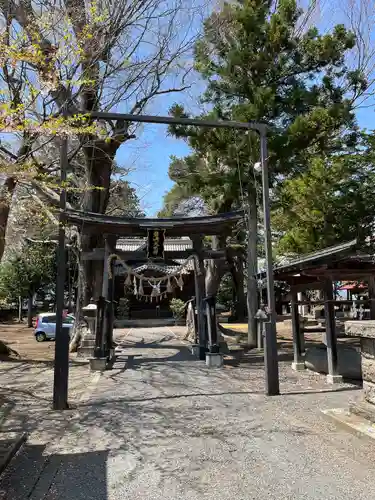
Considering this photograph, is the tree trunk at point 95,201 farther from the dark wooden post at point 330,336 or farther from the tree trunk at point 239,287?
the tree trunk at point 239,287

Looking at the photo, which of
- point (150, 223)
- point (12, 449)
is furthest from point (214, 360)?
point (12, 449)

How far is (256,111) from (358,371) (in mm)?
9250

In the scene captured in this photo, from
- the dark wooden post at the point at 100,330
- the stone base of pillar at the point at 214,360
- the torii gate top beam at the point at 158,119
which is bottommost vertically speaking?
the stone base of pillar at the point at 214,360

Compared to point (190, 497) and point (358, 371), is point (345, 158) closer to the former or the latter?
point (358, 371)

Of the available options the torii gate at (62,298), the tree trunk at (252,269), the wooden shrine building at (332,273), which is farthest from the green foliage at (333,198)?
the torii gate at (62,298)

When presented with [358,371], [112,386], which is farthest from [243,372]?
[112,386]

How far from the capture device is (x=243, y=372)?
12062 mm

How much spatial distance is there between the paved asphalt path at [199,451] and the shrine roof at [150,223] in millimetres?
5345

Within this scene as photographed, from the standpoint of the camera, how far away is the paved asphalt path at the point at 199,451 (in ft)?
14.4

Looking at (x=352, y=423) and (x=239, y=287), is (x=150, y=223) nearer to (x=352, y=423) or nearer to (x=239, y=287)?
(x=352, y=423)

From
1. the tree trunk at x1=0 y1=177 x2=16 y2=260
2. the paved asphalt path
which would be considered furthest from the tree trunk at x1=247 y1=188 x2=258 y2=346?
the tree trunk at x1=0 y1=177 x2=16 y2=260

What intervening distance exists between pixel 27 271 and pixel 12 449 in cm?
2831

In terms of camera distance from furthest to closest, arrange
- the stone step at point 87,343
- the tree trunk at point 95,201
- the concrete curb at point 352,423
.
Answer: the tree trunk at point 95,201, the stone step at point 87,343, the concrete curb at point 352,423

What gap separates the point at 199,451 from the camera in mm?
5508
